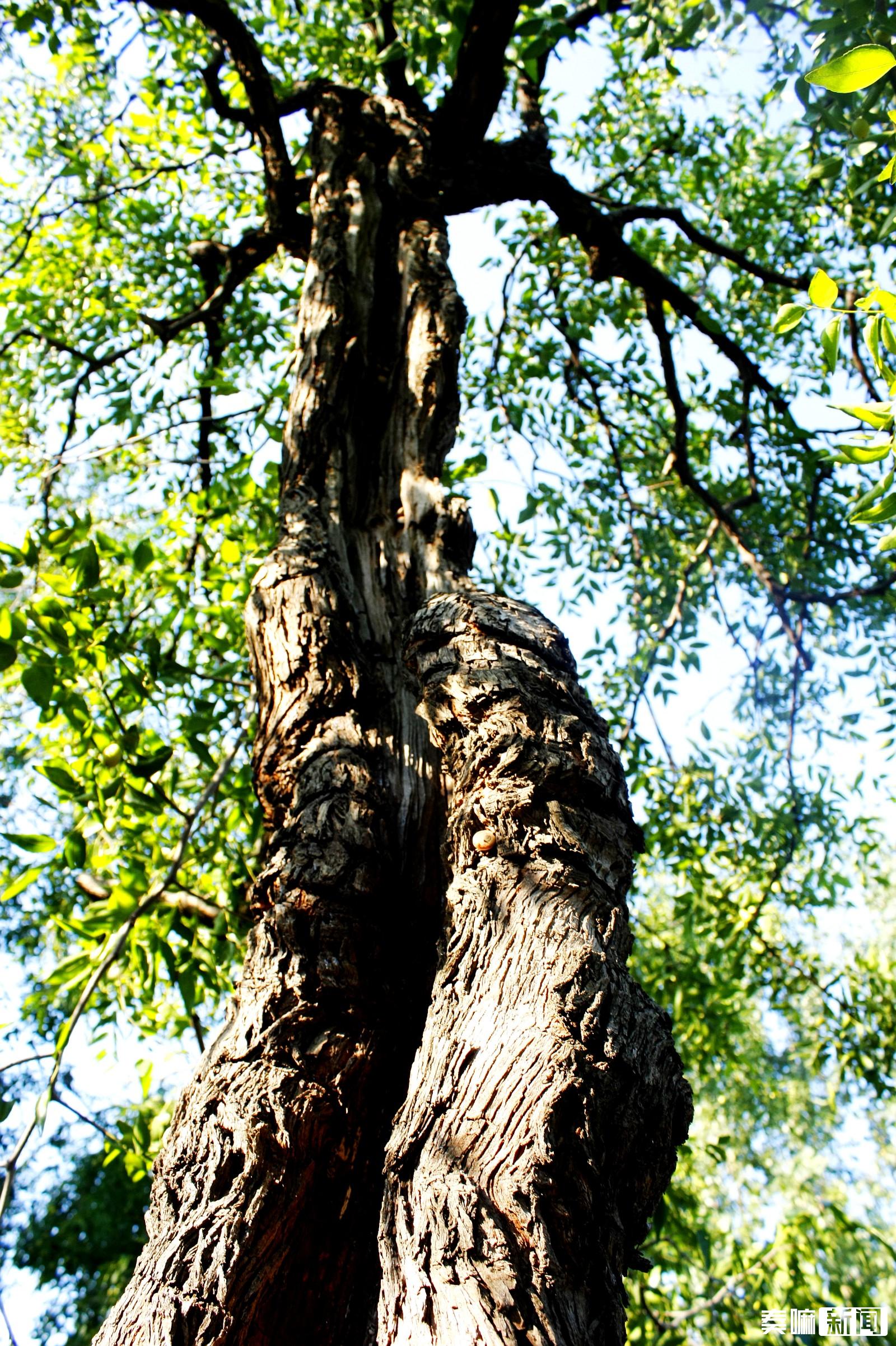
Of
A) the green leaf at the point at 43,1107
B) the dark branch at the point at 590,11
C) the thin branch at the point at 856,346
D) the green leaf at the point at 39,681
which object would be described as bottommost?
the green leaf at the point at 43,1107

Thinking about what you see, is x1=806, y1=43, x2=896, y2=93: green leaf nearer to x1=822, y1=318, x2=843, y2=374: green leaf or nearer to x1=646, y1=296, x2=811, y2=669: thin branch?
x1=822, y1=318, x2=843, y2=374: green leaf

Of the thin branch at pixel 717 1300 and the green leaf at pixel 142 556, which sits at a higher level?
the green leaf at pixel 142 556

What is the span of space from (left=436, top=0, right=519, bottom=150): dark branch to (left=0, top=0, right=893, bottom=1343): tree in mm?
16

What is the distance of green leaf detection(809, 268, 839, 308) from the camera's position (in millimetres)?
1538

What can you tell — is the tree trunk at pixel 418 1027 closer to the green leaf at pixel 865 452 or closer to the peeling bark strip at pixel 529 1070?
the peeling bark strip at pixel 529 1070

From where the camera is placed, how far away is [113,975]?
9.83 feet

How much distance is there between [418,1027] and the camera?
1646 millimetres

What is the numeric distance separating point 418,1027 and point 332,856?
341mm

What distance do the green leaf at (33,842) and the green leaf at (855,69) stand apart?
2076 mm

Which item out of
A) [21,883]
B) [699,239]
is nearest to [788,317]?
[21,883]

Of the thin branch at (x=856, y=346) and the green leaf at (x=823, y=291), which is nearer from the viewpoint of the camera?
the green leaf at (x=823, y=291)

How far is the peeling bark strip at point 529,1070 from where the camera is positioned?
3.57 ft

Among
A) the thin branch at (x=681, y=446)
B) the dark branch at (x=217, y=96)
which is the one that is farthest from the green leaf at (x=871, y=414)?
the dark branch at (x=217, y=96)

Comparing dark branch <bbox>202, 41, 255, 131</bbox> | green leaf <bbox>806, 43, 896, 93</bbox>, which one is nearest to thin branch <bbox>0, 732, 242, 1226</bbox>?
green leaf <bbox>806, 43, 896, 93</bbox>
